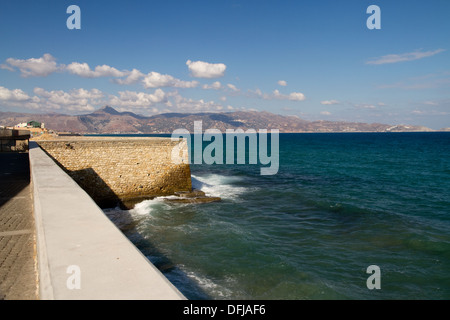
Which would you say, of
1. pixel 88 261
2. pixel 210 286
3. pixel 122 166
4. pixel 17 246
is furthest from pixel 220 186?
pixel 88 261

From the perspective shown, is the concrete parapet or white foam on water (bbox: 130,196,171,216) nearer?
the concrete parapet

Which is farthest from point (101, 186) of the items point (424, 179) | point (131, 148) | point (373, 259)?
point (424, 179)

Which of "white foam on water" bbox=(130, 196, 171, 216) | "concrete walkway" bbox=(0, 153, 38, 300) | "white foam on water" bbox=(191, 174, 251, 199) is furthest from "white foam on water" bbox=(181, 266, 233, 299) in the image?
"white foam on water" bbox=(191, 174, 251, 199)

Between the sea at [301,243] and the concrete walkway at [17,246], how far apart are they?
11.6 feet

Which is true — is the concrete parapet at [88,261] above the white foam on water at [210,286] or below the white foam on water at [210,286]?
above

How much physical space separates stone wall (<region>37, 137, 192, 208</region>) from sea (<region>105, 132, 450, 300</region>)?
985mm

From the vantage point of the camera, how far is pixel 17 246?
205 inches

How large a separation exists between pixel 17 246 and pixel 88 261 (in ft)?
10.1

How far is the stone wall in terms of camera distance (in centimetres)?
1451

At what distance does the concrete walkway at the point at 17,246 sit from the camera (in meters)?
3.76

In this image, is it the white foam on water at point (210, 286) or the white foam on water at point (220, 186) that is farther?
the white foam on water at point (220, 186)

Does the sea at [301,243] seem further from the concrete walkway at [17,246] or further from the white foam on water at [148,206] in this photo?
the concrete walkway at [17,246]

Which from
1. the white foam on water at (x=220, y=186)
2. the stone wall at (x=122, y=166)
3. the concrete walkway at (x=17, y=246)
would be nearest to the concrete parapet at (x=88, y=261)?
the concrete walkway at (x=17, y=246)

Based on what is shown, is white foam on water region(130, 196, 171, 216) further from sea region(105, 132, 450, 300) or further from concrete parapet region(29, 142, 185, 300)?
concrete parapet region(29, 142, 185, 300)
